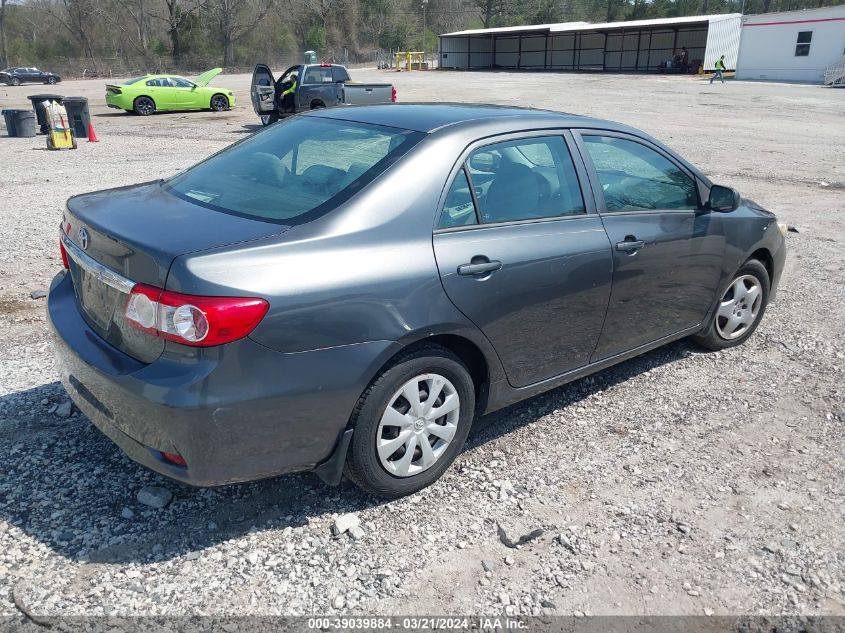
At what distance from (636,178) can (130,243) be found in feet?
9.48

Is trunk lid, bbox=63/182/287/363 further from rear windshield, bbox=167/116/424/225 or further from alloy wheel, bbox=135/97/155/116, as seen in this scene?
alloy wheel, bbox=135/97/155/116

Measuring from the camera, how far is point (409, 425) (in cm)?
321

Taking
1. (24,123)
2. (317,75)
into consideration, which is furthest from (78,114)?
(317,75)

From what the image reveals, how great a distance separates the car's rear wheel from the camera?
25469 mm

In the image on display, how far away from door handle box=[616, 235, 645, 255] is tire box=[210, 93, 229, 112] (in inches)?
A: 950

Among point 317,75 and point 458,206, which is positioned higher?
point 458,206

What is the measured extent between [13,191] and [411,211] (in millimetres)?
9617

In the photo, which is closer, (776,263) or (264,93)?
(776,263)

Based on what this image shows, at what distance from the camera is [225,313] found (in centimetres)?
261

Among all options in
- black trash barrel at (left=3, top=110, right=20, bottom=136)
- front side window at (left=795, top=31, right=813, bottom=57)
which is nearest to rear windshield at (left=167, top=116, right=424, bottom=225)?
black trash barrel at (left=3, top=110, right=20, bottom=136)

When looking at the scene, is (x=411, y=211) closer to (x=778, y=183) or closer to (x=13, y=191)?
(x=13, y=191)

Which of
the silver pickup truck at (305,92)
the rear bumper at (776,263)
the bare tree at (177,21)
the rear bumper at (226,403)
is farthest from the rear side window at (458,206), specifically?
the bare tree at (177,21)

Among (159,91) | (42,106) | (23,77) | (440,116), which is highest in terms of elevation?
(440,116)

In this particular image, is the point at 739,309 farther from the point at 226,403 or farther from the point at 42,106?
the point at 42,106
